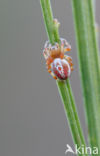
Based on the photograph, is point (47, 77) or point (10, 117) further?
point (47, 77)

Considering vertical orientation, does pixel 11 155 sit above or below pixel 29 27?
below

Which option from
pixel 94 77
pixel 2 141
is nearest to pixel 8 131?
pixel 2 141

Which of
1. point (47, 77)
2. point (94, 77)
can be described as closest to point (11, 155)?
point (47, 77)

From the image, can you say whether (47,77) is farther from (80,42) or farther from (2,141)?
(80,42)

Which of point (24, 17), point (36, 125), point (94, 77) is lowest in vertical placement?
point (94, 77)

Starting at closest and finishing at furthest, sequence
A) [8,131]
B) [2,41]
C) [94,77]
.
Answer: [94,77] → [8,131] → [2,41]

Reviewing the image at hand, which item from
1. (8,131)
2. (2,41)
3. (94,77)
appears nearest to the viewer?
(94,77)
